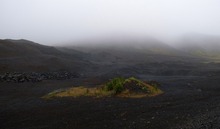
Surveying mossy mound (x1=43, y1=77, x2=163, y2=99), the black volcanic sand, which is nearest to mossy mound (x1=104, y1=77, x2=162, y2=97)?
mossy mound (x1=43, y1=77, x2=163, y2=99)

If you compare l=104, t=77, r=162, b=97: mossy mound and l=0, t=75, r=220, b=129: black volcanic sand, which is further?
l=104, t=77, r=162, b=97: mossy mound

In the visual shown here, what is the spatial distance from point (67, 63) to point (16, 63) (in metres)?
9.62

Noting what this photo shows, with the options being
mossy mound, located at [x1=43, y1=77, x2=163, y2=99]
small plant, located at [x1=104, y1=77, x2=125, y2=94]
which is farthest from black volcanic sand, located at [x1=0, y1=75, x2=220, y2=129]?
small plant, located at [x1=104, y1=77, x2=125, y2=94]

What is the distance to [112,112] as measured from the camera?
19938 millimetres

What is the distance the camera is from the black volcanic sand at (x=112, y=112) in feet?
53.6

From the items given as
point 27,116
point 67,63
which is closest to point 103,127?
point 27,116

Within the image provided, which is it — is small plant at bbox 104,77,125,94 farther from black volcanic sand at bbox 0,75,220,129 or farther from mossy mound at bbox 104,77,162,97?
black volcanic sand at bbox 0,75,220,129

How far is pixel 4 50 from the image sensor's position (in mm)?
62594

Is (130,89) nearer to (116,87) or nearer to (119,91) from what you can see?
(119,91)

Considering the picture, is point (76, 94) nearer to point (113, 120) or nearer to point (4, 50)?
point (113, 120)

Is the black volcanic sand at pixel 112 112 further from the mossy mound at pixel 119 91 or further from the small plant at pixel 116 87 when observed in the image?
the small plant at pixel 116 87

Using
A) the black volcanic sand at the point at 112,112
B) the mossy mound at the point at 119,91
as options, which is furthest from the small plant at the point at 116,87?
the black volcanic sand at the point at 112,112

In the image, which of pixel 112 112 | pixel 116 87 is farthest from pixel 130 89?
pixel 112 112

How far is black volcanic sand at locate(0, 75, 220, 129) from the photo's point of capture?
16.3m
